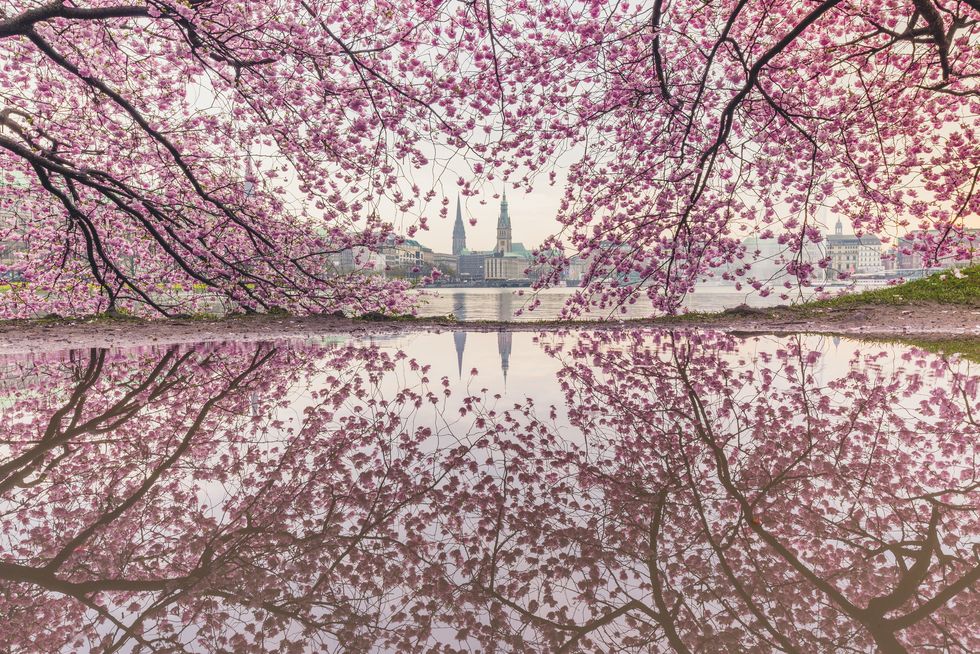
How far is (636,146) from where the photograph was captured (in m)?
9.23

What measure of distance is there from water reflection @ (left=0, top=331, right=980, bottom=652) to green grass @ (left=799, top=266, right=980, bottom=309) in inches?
442

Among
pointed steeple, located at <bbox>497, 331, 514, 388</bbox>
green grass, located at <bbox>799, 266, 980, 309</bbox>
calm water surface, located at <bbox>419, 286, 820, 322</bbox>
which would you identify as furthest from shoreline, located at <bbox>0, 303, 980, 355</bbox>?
pointed steeple, located at <bbox>497, 331, 514, 388</bbox>

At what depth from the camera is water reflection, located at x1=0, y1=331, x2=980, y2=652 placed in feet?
5.99

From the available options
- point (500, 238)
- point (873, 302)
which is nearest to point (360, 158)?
point (873, 302)

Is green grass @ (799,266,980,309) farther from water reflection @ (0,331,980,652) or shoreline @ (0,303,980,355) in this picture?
water reflection @ (0,331,980,652)

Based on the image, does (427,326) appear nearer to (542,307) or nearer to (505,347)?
(505,347)

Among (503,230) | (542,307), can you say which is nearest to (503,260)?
(503,230)

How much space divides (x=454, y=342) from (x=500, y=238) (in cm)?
19217

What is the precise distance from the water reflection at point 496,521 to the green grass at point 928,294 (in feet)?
36.8

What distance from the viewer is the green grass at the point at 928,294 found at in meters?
13.9

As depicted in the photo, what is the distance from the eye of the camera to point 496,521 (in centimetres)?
258

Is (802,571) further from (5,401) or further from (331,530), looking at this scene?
(5,401)

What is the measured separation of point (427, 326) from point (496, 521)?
451 inches

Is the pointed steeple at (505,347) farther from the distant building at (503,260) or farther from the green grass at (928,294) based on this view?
the distant building at (503,260)
